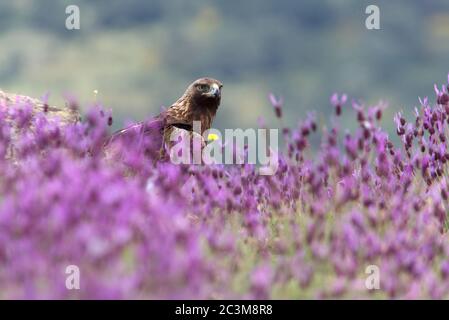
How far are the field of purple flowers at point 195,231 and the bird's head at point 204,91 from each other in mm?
2413

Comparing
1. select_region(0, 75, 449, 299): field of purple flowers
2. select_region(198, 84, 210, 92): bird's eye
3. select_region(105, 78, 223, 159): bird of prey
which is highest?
select_region(198, 84, 210, 92): bird's eye

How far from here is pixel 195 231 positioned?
3830 mm

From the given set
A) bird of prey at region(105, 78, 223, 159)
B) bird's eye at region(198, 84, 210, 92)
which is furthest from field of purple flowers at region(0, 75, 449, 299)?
bird's eye at region(198, 84, 210, 92)

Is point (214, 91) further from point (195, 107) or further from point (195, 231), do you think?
point (195, 231)

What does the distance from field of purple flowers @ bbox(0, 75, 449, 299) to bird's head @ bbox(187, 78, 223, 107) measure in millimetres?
2413

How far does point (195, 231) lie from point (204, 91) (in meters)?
4.29

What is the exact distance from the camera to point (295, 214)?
5.50 metres

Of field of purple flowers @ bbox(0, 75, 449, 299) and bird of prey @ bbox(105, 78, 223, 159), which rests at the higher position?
bird of prey @ bbox(105, 78, 223, 159)

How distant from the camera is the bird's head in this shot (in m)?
7.89

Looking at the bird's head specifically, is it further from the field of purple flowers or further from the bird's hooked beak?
the field of purple flowers

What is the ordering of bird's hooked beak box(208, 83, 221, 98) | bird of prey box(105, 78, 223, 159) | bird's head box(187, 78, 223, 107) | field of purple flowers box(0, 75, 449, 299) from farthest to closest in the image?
bird's head box(187, 78, 223, 107)
bird's hooked beak box(208, 83, 221, 98)
bird of prey box(105, 78, 223, 159)
field of purple flowers box(0, 75, 449, 299)

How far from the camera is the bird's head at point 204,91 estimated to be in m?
7.89
